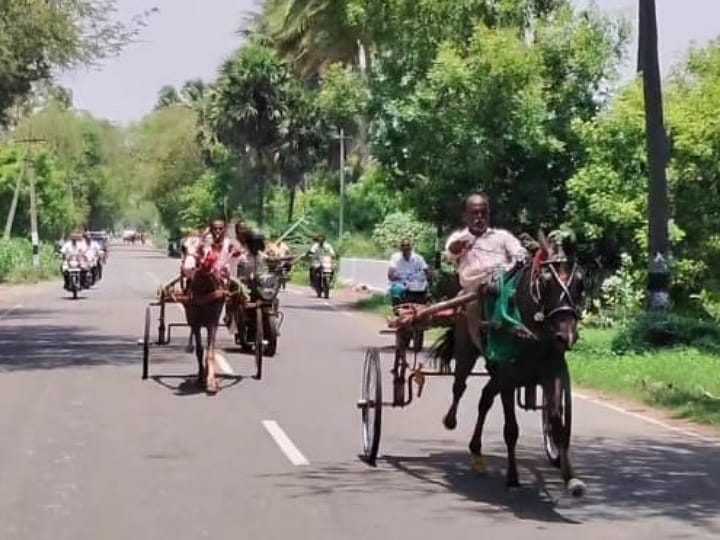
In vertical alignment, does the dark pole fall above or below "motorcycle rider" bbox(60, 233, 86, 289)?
above

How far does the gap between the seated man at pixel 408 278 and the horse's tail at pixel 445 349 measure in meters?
10.8

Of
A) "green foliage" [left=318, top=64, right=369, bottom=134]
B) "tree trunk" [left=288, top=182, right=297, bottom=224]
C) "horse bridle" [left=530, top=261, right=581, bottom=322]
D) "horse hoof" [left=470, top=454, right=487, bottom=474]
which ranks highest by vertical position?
"green foliage" [left=318, top=64, right=369, bottom=134]

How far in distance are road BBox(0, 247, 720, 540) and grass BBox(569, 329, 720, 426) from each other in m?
0.93

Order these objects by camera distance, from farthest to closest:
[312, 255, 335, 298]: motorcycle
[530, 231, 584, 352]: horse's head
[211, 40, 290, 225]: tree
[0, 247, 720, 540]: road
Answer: [211, 40, 290, 225]: tree, [312, 255, 335, 298]: motorcycle, [530, 231, 584, 352]: horse's head, [0, 247, 720, 540]: road

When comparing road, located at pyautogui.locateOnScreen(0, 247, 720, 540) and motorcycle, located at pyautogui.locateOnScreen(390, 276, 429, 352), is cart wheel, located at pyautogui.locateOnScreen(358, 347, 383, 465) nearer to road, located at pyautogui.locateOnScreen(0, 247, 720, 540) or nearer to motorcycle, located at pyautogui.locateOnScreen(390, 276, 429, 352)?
road, located at pyautogui.locateOnScreen(0, 247, 720, 540)

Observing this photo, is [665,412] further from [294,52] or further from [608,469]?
[294,52]

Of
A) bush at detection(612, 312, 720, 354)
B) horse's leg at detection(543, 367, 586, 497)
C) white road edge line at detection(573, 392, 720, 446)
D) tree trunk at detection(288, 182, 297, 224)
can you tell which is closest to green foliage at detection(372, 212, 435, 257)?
tree trunk at detection(288, 182, 297, 224)

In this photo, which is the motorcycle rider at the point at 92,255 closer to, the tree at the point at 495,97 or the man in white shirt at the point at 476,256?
the tree at the point at 495,97

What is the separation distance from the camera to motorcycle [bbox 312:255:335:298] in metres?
46.2

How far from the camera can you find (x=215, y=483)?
11.2 m

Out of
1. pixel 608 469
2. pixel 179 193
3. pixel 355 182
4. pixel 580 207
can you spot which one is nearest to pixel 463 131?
pixel 580 207

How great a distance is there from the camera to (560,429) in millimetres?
10148

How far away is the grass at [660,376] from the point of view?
676 inches

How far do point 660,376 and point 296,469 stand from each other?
8599 mm
